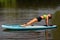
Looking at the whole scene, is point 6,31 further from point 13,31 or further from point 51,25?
point 51,25

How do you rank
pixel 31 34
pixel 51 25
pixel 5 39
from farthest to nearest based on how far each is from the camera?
pixel 51 25, pixel 31 34, pixel 5 39

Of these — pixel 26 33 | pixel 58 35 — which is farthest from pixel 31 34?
pixel 58 35

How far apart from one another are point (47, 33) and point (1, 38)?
2170 mm

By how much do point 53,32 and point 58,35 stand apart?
80cm

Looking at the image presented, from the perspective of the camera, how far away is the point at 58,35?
12.2m

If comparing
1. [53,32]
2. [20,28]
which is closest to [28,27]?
[20,28]

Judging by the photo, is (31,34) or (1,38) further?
(31,34)

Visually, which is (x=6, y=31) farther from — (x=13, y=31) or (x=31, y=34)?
(x=31, y=34)

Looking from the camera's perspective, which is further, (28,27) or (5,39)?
(28,27)

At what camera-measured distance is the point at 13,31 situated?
13.4m

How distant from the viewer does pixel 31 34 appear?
42.2ft

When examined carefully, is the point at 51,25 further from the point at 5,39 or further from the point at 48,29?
the point at 5,39

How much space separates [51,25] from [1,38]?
293cm

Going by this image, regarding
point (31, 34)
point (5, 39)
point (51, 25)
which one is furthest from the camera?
point (51, 25)
